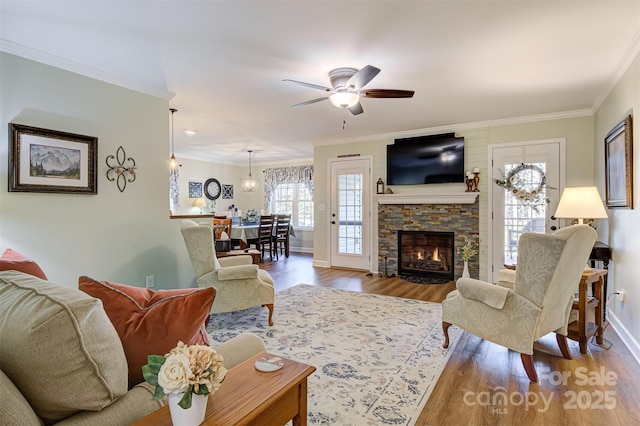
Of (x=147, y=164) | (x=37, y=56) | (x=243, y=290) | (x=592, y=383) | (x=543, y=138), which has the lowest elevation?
(x=592, y=383)

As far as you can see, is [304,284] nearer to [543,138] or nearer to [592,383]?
[592,383]

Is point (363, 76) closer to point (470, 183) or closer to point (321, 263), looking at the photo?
point (470, 183)

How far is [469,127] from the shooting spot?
16.5ft

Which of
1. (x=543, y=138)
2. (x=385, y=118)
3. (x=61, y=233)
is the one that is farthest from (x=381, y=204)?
(x=61, y=233)

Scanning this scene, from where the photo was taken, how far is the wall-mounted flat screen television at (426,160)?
5.12m

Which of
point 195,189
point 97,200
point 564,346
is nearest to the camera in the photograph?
point 564,346

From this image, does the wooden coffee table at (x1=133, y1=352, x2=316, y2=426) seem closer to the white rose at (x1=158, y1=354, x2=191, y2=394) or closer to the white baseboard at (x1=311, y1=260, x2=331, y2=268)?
the white rose at (x1=158, y1=354, x2=191, y2=394)

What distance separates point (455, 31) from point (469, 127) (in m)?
2.92

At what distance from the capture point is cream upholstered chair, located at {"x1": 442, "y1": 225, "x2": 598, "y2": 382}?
2162 mm

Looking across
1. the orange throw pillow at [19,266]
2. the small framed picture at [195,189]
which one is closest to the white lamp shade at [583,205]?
the orange throw pillow at [19,266]

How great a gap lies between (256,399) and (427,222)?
483cm

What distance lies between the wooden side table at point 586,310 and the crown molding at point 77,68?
434cm

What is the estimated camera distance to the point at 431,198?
5.27 metres

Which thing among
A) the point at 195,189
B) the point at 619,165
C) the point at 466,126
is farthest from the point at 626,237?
the point at 195,189
